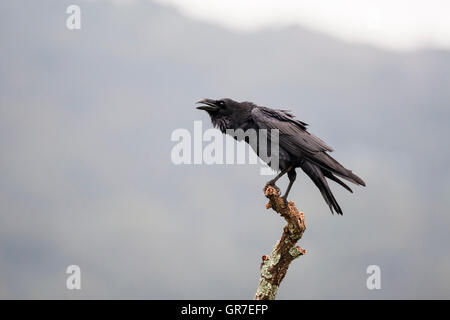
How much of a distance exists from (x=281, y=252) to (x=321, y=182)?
1.25 m

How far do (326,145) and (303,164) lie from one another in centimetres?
46

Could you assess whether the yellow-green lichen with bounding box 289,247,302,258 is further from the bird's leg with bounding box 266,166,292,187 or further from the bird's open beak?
the bird's open beak

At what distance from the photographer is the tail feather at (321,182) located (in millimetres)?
6855

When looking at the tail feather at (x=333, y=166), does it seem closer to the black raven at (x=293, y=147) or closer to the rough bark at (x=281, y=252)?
the black raven at (x=293, y=147)

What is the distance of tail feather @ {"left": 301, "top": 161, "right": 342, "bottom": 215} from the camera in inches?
270

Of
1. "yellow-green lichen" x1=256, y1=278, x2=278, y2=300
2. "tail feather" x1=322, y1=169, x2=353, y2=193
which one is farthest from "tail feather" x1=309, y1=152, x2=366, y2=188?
"yellow-green lichen" x1=256, y1=278, x2=278, y2=300

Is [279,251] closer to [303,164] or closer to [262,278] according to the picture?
[262,278]

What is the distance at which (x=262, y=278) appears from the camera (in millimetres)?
6527

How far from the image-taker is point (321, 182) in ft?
22.7

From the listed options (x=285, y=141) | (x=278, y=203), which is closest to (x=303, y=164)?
(x=285, y=141)

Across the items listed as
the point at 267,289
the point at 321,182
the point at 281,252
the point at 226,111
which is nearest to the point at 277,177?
the point at 321,182

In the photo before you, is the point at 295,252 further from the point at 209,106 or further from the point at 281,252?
the point at 209,106

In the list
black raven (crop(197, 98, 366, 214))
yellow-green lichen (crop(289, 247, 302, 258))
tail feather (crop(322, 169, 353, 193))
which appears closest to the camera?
yellow-green lichen (crop(289, 247, 302, 258))

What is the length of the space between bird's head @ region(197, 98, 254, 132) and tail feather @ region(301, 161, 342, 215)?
1.31 metres
